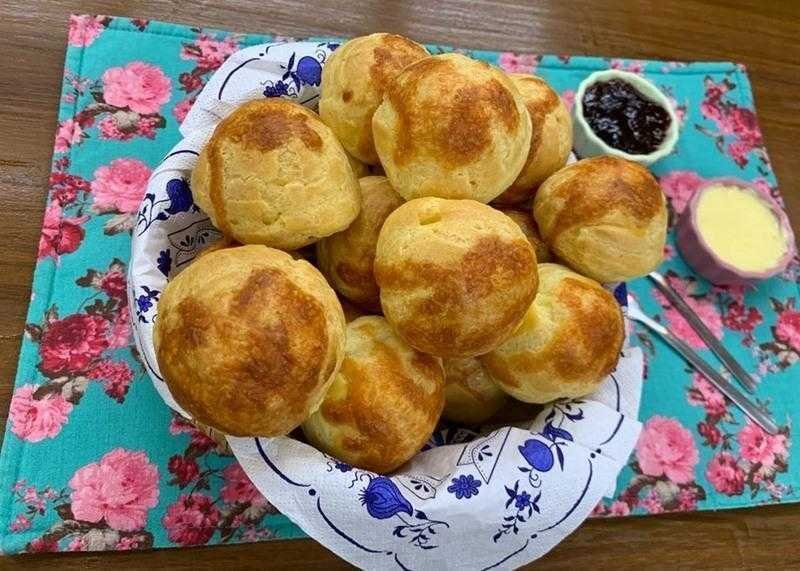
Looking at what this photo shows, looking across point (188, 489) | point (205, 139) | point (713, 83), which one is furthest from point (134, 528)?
point (713, 83)

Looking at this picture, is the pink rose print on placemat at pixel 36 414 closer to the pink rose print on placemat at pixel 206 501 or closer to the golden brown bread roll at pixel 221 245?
the pink rose print on placemat at pixel 206 501

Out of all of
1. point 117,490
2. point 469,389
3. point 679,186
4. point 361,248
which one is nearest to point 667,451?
point 469,389

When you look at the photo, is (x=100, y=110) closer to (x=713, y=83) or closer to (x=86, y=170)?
(x=86, y=170)

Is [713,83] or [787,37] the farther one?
[787,37]

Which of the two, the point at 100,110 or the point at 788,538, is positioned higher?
the point at 100,110

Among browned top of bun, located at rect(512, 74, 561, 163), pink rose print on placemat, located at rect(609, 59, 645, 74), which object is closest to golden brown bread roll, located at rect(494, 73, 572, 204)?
browned top of bun, located at rect(512, 74, 561, 163)

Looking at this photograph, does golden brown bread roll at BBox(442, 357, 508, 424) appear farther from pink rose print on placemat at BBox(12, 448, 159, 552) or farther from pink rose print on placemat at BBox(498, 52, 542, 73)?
pink rose print on placemat at BBox(498, 52, 542, 73)

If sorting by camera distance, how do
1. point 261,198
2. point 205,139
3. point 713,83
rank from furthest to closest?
point 713,83 < point 205,139 < point 261,198
